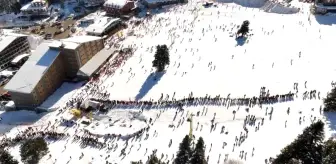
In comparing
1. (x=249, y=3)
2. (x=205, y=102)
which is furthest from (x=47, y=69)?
(x=249, y=3)

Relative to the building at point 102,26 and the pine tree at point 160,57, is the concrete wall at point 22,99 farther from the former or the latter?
the building at point 102,26

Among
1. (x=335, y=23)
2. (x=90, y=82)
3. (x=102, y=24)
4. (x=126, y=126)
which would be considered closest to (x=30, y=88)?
(x=90, y=82)

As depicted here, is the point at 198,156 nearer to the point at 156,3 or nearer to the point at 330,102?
the point at 330,102

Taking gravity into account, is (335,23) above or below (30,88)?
above

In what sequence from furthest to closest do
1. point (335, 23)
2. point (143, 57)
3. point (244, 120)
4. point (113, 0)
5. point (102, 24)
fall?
point (113, 0), point (102, 24), point (335, 23), point (143, 57), point (244, 120)

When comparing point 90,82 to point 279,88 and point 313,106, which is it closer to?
point 279,88

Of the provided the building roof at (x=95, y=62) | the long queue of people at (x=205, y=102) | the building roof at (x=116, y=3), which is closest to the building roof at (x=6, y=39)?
the building roof at (x=95, y=62)
